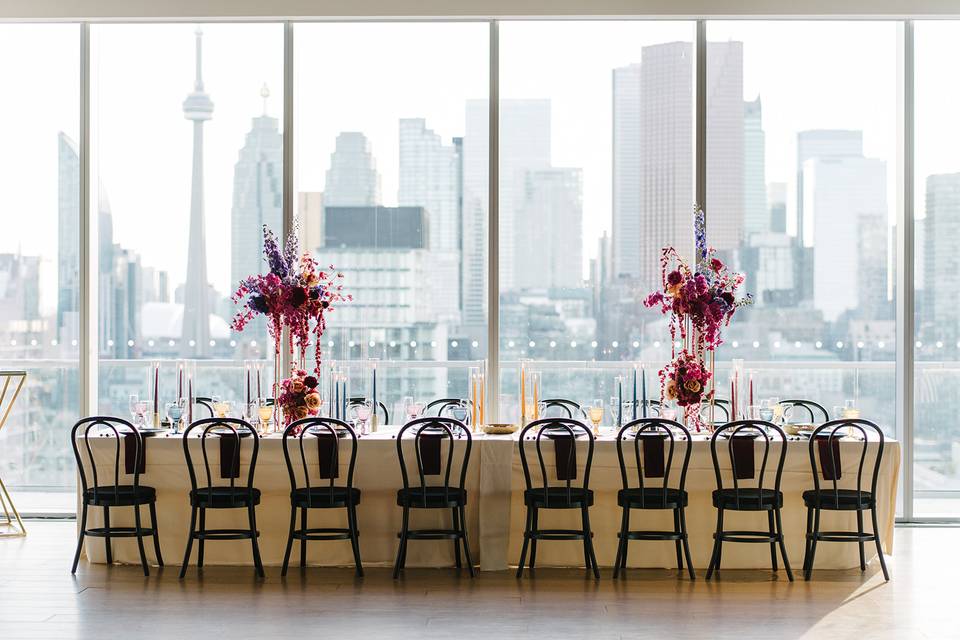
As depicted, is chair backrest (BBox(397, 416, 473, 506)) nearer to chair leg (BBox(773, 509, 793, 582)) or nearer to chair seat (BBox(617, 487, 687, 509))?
chair seat (BBox(617, 487, 687, 509))

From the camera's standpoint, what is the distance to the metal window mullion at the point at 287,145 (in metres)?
7.90

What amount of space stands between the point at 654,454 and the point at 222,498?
8.68ft

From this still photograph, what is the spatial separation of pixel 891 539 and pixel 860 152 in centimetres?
315

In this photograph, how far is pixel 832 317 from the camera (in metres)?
7.97

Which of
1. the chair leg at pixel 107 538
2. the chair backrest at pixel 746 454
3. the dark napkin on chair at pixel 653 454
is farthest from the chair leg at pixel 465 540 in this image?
the chair leg at pixel 107 538

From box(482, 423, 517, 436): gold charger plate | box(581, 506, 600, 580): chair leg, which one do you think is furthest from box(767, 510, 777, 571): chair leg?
box(482, 423, 517, 436): gold charger plate

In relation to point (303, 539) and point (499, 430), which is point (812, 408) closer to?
point (499, 430)

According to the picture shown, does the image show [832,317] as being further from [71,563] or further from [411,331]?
[71,563]

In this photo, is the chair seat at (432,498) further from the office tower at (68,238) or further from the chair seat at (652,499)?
the office tower at (68,238)

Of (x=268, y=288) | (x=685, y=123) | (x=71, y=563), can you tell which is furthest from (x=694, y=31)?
(x=71, y=563)

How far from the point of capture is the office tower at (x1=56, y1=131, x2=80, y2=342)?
8.08 meters

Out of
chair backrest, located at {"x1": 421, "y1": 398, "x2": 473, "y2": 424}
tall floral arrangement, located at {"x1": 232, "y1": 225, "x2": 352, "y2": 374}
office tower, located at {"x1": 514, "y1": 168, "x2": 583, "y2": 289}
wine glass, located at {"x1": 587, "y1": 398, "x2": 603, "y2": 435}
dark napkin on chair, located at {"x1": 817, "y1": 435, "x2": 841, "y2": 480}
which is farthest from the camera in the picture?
office tower, located at {"x1": 514, "y1": 168, "x2": 583, "y2": 289}

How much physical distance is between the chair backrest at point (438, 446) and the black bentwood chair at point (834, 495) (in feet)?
6.86

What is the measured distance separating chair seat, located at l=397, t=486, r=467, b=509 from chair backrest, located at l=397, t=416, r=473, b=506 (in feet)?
0.04
